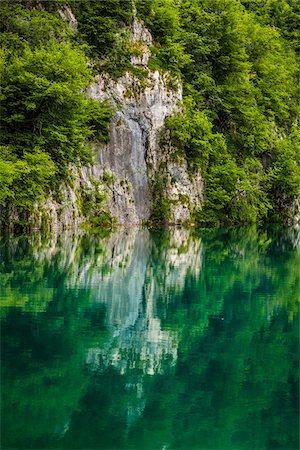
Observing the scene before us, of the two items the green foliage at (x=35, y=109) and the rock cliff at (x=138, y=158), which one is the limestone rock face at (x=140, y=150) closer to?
the rock cliff at (x=138, y=158)

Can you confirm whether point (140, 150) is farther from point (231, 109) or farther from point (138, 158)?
point (231, 109)

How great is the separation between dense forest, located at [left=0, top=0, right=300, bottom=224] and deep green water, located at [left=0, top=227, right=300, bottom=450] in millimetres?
12910

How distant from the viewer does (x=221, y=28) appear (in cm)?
5209

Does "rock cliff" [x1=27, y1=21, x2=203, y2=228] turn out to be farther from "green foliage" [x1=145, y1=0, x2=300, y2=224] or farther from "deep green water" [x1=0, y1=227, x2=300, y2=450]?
"deep green water" [x1=0, y1=227, x2=300, y2=450]

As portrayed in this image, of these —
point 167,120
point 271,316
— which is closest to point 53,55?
point 167,120

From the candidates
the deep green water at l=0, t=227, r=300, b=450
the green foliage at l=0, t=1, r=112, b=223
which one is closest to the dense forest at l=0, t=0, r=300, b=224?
the green foliage at l=0, t=1, r=112, b=223

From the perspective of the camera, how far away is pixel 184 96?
4803 cm

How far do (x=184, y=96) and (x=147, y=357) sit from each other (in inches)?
1605

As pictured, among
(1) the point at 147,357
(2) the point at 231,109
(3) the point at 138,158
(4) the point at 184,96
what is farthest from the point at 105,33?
(1) the point at 147,357

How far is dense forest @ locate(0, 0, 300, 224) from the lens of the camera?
98.9 ft

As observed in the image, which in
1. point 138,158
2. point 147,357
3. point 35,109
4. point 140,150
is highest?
point 140,150

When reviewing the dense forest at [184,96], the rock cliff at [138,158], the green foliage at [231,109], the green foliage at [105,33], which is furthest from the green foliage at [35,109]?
the green foliage at [231,109]

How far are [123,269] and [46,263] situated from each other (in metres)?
2.15

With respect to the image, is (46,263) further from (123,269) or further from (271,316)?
(271,316)
